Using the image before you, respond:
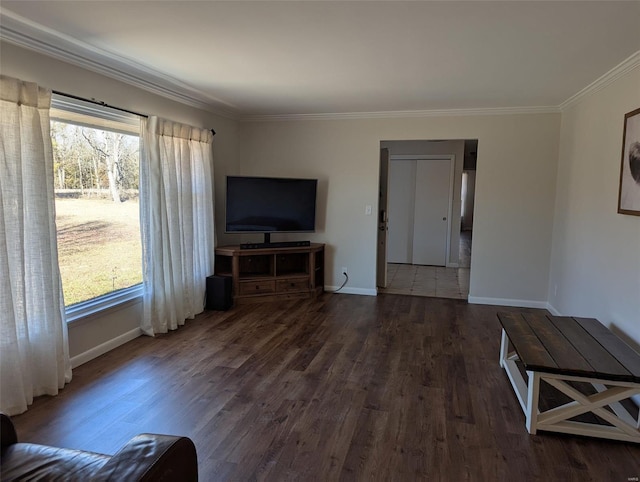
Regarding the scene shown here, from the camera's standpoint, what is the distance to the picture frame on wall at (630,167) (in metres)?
2.67

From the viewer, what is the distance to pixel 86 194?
10.6 ft

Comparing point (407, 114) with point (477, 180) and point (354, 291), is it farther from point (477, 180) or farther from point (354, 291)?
point (354, 291)

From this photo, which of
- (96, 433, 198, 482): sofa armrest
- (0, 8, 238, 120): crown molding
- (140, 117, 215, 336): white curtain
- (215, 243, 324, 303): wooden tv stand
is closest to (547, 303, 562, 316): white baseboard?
(215, 243, 324, 303): wooden tv stand

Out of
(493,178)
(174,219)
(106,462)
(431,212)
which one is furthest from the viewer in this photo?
(431,212)

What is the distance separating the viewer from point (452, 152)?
289 inches

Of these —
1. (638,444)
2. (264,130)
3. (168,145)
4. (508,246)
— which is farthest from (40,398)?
(508,246)

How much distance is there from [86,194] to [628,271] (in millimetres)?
4046

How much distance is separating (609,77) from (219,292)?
4106 millimetres

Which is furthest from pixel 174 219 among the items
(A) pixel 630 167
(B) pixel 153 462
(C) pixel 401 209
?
(C) pixel 401 209

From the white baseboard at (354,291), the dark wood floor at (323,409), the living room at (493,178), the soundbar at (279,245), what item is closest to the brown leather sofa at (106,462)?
the dark wood floor at (323,409)

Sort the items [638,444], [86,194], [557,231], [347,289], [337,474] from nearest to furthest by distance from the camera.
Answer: [337,474] < [638,444] < [86,194] < [557,231] < [347,289]

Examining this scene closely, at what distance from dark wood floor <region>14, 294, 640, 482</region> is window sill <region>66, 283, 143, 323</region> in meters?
0.39

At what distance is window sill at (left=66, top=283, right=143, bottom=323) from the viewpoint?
3.06 metres

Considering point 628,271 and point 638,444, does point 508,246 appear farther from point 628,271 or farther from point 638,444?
point 638,444
